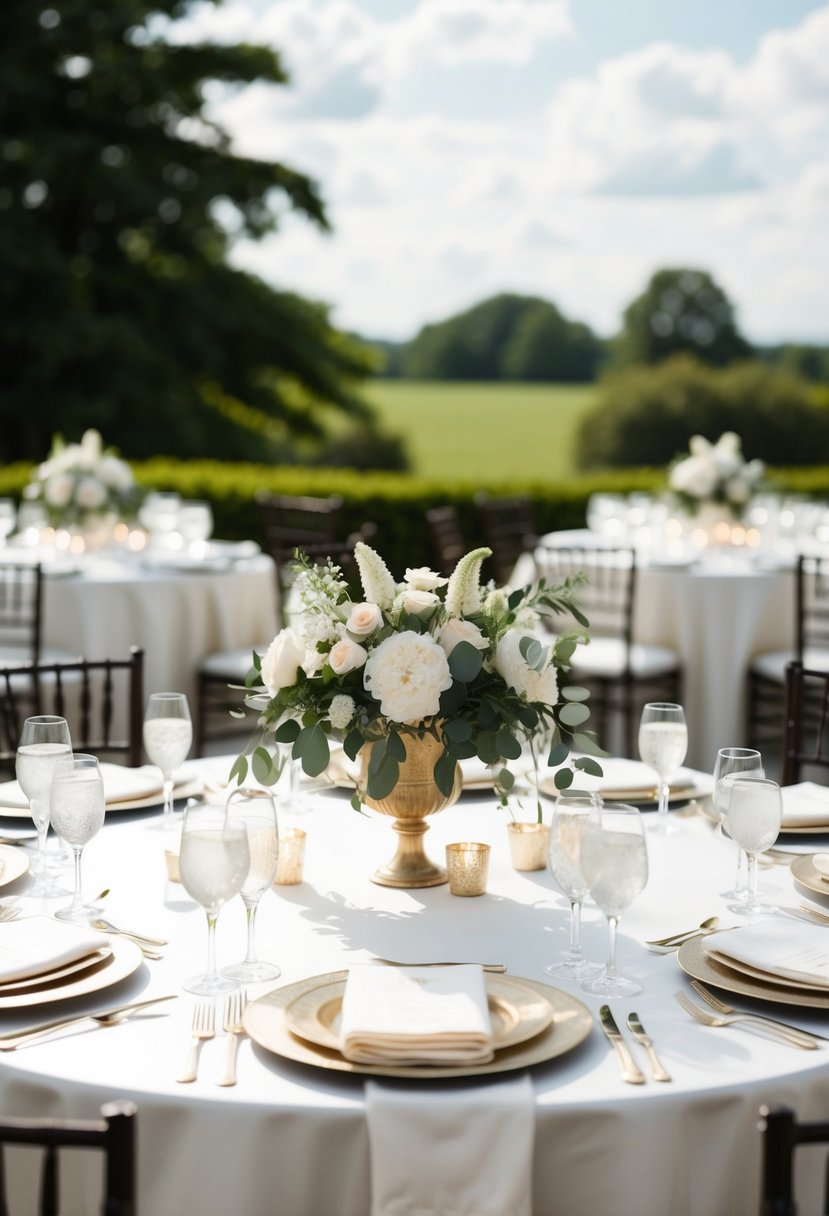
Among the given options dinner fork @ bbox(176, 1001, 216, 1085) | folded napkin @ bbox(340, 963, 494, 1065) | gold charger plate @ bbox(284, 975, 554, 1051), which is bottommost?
dinner fork @ bbox(176, 1001, 216, 1085)

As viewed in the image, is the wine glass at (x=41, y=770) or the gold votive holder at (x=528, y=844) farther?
the gold votive holder at (x=528, y=844)

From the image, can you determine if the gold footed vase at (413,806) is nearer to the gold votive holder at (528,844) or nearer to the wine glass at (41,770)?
the gold votive holder at (528,844)

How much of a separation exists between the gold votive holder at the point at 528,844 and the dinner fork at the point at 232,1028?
0.70 metres

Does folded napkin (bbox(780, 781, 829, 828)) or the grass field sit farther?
the grass field

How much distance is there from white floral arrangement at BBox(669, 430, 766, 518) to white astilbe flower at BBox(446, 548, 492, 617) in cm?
452

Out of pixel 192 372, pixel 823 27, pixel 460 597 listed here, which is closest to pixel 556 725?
pixel 460 597

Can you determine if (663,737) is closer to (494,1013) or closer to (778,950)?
(778,950)

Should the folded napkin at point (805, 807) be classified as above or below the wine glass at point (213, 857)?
below

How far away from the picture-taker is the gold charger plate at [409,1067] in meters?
1.62

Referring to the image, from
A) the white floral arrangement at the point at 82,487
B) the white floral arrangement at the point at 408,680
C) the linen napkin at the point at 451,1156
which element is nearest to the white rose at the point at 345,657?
the white floral arrangement at the point at 408,680

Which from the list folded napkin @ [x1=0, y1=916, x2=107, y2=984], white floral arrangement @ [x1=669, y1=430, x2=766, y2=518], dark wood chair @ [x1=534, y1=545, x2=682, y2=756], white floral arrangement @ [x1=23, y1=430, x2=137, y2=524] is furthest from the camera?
white floral arrangement @ [x1=669, y1=430, x2=766, y2=518]

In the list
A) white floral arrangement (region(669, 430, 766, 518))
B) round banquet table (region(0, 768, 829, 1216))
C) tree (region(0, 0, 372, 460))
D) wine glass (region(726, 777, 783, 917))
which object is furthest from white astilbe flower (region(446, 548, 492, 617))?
tree (region(0, 0, 372, 460))

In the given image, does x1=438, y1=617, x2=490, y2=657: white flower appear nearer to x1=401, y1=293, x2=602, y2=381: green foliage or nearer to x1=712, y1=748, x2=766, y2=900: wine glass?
x1=712, y1=748, x2=766, y2=900: wine glass

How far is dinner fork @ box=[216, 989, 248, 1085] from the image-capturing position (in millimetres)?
1634
